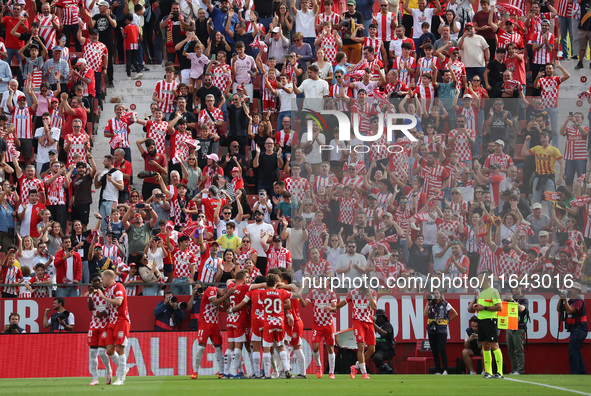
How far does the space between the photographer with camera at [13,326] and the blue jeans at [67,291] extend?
868 mm

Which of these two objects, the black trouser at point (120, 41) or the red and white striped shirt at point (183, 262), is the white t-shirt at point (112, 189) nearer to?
the red and white striped shirt at point (183, 262)

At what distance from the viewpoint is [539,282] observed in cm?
2042

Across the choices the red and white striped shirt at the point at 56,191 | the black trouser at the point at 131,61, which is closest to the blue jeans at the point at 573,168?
the red and white striped shirt at the point at 56,191

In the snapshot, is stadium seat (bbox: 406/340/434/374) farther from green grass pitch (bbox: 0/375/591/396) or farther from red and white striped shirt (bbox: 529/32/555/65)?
red and white striped shirt (bbox: 529/32/555/65)

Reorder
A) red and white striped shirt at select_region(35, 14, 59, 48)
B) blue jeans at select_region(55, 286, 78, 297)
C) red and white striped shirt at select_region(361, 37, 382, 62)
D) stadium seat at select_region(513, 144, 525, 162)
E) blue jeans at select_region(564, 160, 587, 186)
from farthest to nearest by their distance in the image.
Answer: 1. red and white striped shirt at select_region(35, 14, 59, 48)
2. red and white striped shirt at select_region(361, 37, 382, 62)
3. stadium seat at select_region(513, 144, 525, 162)
4. blue jeans at select_region(564, 160, 587, 186)
5. blue jeans at select_region(55, 286, 78, 297)

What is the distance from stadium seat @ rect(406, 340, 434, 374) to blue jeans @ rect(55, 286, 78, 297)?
266 inches

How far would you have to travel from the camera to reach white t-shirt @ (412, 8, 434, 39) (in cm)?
2644

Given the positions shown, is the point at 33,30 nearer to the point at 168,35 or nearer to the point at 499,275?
the point at 168,35

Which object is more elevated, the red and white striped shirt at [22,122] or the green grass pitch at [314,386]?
the red and white striped shirt at [22,122]

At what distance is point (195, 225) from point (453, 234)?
17.3ft

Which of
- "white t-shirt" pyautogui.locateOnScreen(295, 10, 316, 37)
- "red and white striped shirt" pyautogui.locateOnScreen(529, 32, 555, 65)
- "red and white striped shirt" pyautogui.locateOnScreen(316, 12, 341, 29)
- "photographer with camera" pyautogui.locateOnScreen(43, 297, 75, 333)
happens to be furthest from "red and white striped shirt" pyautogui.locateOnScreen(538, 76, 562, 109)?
"photographer with camera" pyautogui.locateOnScreen(43, 297, 75, 333)

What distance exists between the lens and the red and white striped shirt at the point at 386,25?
26031 mm

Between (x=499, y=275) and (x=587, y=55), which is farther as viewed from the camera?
(x=587, y=55)

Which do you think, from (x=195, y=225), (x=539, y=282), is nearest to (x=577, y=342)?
(x=539, y=282)
